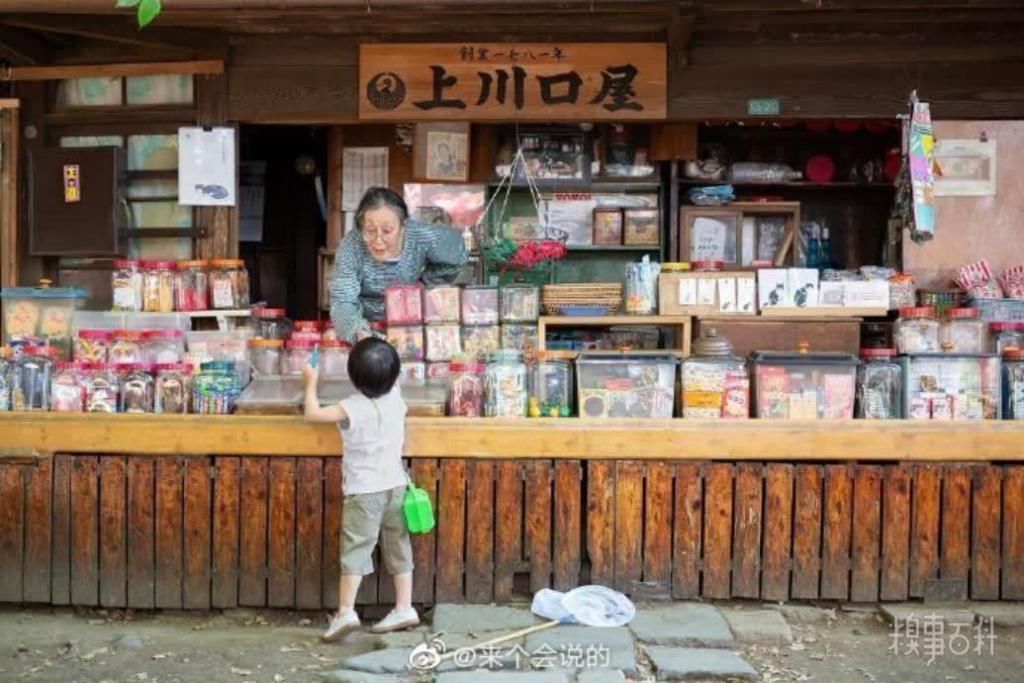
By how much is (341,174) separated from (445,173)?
1.00m

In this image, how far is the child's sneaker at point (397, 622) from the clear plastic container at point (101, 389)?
6.43 feet

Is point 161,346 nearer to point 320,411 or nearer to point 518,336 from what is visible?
point 320,411

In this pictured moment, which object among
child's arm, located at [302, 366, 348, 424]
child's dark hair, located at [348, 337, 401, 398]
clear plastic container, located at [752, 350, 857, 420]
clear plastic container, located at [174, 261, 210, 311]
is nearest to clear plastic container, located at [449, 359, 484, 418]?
child's dark hair, located at [348, 337, 401, 398]

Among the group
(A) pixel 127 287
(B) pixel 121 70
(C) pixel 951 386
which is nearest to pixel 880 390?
(C) pixel 951 386

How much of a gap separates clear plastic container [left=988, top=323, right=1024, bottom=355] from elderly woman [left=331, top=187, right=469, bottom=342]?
3277mm

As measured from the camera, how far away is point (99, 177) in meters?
8.03

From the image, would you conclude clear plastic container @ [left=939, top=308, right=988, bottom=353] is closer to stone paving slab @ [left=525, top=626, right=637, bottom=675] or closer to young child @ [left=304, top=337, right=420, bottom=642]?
stone paving slab @ [left=525, top=626, right=637, bottom=675]

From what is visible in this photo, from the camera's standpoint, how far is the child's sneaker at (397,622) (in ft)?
18.7

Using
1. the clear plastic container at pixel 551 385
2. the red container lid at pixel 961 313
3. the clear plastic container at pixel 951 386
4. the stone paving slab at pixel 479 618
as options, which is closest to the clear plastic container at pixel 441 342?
the clear plastic container at pixel 551 385

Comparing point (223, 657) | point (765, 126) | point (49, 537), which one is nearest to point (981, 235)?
point (765, 126)

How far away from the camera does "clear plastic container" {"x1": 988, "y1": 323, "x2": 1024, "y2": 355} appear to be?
21.6 ft

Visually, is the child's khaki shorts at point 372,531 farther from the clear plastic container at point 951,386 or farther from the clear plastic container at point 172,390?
the clear plastic container at point 951,386

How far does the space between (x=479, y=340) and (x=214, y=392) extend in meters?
1.57

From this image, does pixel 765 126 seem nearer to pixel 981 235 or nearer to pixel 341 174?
pixel 981 235
